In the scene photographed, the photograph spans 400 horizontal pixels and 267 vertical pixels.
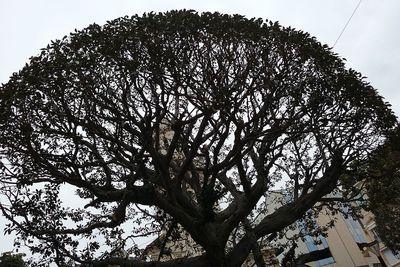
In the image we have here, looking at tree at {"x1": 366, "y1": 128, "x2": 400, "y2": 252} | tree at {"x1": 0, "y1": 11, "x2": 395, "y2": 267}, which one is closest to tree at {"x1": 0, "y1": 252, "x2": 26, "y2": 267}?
tree at {"x1": 0, "y1": 11, "x2": 395, "y2": 267}

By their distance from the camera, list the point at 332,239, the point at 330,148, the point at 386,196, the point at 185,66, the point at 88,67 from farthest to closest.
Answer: the point at 332,239, the point at 386,196, the point at 330,148, the point at 185,66, the point at 88,67

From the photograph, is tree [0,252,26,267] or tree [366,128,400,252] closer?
tree [366,128,400,252]

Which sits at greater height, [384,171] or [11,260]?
[11,260]

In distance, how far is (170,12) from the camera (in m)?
8.03

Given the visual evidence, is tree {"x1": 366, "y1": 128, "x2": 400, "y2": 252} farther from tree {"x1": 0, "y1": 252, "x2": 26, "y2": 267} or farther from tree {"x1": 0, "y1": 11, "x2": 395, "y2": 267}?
tree {"x1": 0, "y1": 252, "x2": 26, "y2": 267}

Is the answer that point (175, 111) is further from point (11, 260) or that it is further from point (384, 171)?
point (11, 260)

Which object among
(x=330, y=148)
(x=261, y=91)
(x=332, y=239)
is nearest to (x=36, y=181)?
(x=261, y=91)

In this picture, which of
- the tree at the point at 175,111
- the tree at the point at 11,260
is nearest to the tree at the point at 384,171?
the tree at the point at 175,111

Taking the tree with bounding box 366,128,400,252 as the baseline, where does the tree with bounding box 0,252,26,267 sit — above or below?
above

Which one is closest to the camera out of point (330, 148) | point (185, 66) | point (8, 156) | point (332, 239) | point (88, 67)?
point (88, 67)

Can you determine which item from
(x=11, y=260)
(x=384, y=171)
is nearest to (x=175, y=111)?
(x=384, y=171)

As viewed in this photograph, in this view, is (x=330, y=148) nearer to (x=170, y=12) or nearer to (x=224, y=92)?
(x=224, y=92)

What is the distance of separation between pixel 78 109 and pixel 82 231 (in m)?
2.70

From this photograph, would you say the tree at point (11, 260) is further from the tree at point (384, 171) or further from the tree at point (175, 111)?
the tree at point (384, 171)
